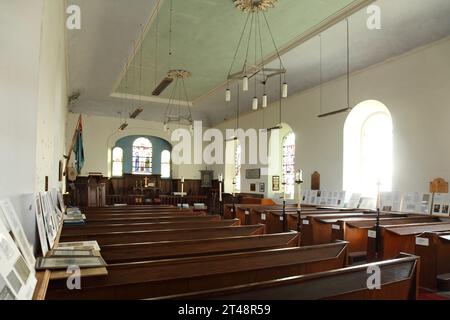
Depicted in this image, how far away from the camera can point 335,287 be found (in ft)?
6.57

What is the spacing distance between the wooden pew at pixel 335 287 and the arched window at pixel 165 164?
1361cm

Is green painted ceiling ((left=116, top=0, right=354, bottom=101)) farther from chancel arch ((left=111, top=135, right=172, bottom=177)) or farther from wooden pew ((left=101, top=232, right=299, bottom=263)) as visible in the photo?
chancel arch ((left=111, top=135, right=172, bottom=177))

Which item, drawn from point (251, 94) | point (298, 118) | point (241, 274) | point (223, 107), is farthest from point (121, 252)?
point (223, 107)

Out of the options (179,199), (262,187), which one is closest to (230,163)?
(179,199)

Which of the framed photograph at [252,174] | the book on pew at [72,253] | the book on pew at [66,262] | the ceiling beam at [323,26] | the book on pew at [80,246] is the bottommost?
the book on pew at [80,246]

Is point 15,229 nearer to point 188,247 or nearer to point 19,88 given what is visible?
point 19,88

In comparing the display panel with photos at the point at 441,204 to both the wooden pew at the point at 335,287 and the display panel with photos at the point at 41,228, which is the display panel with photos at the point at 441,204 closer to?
the wooden pew at the point at 335,287

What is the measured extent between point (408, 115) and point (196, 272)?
6.77 m

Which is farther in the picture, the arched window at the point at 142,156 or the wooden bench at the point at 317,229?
the arched window at the point at 142,156

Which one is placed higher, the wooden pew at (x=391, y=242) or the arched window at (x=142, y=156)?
the arched window at (x=142, y=156)

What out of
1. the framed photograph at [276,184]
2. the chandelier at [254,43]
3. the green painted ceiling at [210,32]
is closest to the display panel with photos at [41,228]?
the chandelier at [254,43]

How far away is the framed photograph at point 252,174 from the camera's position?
12.3m

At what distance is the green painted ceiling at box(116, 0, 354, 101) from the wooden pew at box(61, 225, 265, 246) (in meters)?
4.22

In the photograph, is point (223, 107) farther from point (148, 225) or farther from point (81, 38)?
point (148, 225)
